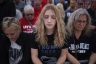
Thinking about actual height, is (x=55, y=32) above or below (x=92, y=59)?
above

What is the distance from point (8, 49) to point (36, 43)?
1.17 ft

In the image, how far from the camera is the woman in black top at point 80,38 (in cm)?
380

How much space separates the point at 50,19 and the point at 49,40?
9.8 inches

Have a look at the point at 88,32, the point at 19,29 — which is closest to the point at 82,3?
the point at 88,32

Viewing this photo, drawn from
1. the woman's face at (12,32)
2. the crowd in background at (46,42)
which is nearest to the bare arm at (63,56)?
the crowd in background at (46,42)

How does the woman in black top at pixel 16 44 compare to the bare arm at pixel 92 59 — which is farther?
the bare arm at pixel 92 59

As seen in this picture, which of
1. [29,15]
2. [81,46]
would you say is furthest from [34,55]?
[29,15]

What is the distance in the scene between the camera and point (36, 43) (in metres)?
3.53

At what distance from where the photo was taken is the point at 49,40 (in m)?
3.53

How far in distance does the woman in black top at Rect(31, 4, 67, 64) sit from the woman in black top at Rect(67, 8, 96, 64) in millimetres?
263

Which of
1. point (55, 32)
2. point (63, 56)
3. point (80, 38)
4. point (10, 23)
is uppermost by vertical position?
point (10, 23)

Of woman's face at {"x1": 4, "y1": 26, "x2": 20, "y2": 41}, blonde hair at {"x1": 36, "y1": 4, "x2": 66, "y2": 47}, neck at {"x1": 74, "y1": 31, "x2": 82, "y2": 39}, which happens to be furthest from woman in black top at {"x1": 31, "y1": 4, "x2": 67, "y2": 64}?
neck at {"x1": 74, "y1": 31, "x2": 82, "y2": 39}

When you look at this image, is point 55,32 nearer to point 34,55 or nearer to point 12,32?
point 34,55

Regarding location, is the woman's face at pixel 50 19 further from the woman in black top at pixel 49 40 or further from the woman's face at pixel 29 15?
the woman's face at pixel 29 15
